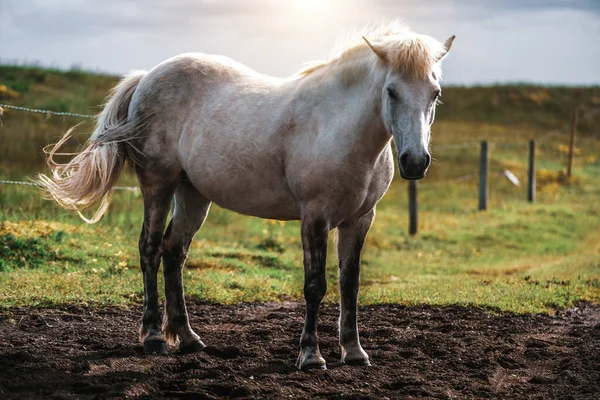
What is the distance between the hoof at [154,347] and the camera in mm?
5691

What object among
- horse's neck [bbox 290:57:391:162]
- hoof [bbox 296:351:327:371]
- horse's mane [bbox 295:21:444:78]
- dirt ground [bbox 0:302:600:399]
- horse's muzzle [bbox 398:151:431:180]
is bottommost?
dirt ground [bbox 0:302:600:399]

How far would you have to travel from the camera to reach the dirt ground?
4.67 metres

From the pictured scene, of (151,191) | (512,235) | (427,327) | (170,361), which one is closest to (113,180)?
(151,191)

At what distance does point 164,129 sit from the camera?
19.7 feet

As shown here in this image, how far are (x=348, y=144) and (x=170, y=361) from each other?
205 centimetres

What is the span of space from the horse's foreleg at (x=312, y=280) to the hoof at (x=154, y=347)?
45.2 inches

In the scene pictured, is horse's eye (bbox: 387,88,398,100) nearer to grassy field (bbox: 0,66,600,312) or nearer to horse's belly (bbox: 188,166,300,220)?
horse's belly (bbox: 188,166,300,220)

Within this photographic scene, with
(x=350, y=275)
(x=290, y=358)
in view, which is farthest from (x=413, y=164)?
(x=290, y=358)

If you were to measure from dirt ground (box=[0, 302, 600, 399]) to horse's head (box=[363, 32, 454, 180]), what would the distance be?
1.55 metres

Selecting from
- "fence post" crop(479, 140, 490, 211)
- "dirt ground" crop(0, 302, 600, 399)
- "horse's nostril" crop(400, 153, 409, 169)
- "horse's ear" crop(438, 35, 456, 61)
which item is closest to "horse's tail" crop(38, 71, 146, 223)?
"dirt ground" crop(0, 302, 600, 399)

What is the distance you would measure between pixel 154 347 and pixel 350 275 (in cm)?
163

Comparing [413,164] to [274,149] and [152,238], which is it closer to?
[274,149]

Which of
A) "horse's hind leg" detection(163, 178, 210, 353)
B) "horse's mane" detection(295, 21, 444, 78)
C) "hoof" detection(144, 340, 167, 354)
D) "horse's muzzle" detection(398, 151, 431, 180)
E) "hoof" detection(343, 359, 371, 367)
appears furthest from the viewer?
"horse's hind leg" detection(163, 178, 210, 353)

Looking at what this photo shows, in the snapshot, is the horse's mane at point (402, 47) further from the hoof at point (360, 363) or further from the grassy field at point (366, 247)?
the hoof at point (360, 363)
